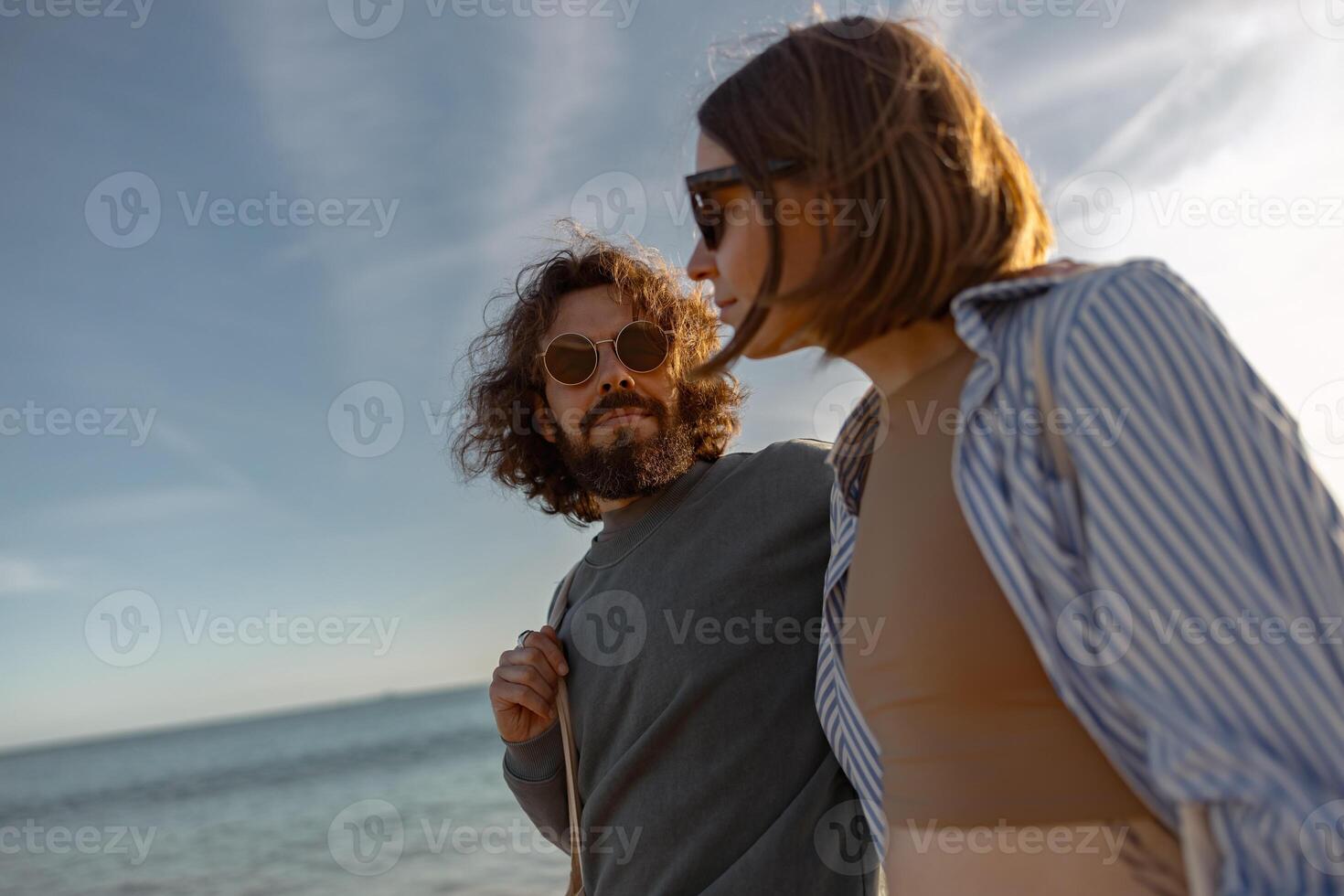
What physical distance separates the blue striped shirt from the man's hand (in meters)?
1.72

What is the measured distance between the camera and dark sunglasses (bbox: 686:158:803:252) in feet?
4.94

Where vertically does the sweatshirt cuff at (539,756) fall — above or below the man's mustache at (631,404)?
below

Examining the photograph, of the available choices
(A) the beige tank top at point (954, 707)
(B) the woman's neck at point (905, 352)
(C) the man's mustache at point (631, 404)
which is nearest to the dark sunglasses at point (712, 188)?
(B) the woman's neck at point (905, 352)

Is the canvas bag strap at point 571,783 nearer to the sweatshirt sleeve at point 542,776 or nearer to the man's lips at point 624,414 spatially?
the sweatshirt sleeve at point 542,776

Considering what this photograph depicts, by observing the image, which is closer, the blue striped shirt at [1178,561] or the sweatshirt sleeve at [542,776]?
the blue striped shirt at [1178,561]

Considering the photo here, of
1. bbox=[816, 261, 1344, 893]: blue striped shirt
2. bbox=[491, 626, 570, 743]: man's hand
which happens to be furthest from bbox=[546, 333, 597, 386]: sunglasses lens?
bbox=[816, 261, 1344, 893]: blue striped shirt

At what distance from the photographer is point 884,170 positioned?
1.42 metres

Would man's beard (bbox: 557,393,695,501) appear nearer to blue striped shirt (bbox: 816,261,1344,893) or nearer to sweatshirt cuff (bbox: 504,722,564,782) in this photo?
sweatshirt cuff (bbox: 504,722,564,782)

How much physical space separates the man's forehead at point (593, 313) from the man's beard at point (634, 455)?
32 cm

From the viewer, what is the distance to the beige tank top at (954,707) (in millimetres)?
1270

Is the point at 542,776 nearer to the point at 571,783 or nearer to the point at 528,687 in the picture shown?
the point at 571,783

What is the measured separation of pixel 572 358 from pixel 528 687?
104 cm

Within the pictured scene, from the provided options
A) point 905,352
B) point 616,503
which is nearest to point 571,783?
point 616,503

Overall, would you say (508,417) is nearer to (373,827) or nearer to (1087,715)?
(1087,715)
